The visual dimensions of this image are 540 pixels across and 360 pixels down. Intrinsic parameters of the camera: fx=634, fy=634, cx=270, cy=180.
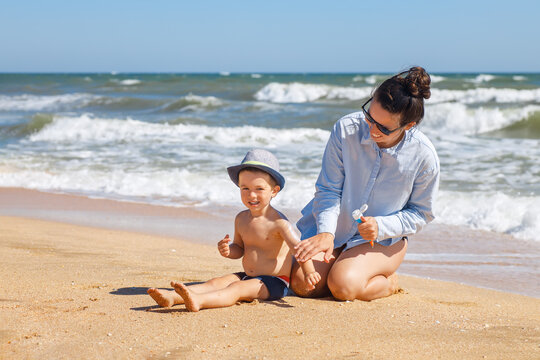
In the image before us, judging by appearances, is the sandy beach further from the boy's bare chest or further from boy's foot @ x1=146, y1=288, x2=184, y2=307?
the boy's bare chest

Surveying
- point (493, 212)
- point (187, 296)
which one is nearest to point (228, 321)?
point (187, 296)

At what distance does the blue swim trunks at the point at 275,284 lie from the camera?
3.51 m

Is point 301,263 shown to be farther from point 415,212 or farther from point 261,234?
point 415,212

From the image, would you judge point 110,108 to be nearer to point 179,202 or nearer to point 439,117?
point 439,117

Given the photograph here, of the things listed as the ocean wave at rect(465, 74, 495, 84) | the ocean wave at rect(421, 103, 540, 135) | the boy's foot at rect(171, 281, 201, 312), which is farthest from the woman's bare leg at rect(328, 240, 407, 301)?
the ocean wave at rect(465, 74, 495, 84)

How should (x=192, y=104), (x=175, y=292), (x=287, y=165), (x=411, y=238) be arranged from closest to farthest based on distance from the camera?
(x=175, y=292), (x=411, y=238), (x=287, y=165), (x=192, y=104)

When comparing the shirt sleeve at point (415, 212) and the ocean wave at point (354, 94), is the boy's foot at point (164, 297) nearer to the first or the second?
the shirt sleeve at point (415, 212)

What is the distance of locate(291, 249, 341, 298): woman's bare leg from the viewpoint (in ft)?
11.8

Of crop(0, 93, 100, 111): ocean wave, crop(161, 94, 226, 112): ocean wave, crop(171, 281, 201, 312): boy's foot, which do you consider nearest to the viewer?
crop(171, 281, 201, 312): boy's foot

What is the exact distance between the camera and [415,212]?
3.68m

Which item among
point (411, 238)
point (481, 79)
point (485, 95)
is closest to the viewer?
point (411, 238)

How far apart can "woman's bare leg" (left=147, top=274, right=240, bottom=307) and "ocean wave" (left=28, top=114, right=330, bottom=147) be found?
948 centimetres

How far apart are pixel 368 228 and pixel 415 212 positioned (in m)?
0.43

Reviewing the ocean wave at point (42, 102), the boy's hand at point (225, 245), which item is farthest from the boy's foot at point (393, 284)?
the ocean wave at point (42, 102)
